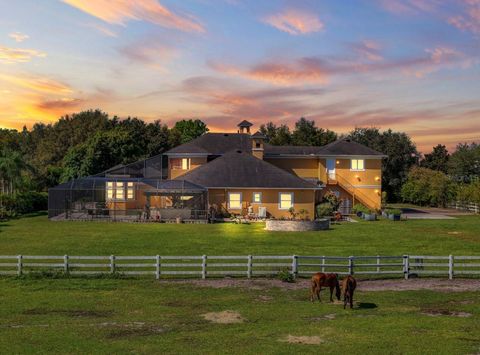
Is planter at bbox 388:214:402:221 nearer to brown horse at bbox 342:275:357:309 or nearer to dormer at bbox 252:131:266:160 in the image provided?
dormer at bbox 252:131:266:160

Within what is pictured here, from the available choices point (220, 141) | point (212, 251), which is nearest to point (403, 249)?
point (212, 251)

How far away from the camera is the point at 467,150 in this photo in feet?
312

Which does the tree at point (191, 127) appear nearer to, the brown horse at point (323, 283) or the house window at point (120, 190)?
the house window at point (120, 190)

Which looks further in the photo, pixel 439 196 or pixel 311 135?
pixel 311 135

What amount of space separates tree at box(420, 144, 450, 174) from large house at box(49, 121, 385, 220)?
45.5 meters

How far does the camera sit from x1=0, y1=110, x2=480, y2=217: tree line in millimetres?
70400

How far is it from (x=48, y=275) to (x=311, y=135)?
78545 mm

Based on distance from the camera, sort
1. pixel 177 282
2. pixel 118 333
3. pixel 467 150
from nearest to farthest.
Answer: pixel 118 333 → pixel 177 282 → pixel 467 150

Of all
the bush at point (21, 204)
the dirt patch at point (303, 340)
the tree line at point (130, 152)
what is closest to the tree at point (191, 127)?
the tree line at point (130, 152)

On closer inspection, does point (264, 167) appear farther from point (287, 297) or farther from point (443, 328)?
point (443, 328)

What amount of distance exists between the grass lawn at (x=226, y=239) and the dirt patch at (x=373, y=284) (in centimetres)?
631

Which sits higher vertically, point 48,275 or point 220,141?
point 220,141

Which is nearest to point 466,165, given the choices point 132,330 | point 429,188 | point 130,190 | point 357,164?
point 429,188

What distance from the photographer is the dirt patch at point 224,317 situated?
1631cm
